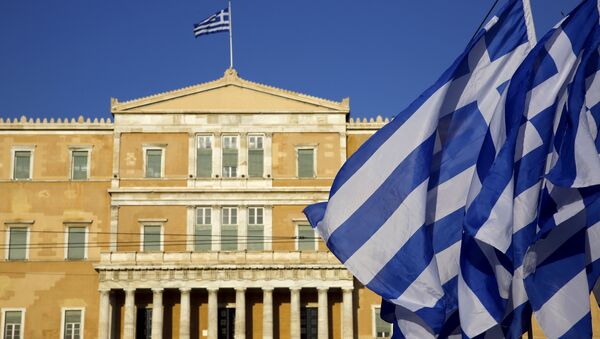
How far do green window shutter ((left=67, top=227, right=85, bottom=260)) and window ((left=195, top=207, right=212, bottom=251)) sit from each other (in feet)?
18.8

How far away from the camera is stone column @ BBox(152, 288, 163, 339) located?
1799 inches

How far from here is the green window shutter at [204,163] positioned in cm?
4850

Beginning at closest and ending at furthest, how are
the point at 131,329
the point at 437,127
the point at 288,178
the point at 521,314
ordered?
the point at 521,314 → the point at 437,127 → the point at 131,329 → the point at 288,178

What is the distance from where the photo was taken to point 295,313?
1807 inches

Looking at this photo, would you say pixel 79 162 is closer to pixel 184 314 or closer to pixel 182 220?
pixel 182 220

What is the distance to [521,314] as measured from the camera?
1544cm

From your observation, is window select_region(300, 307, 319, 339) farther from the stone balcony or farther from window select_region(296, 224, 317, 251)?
window select_region(296, 224, 317, 251)

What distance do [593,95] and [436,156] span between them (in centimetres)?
276

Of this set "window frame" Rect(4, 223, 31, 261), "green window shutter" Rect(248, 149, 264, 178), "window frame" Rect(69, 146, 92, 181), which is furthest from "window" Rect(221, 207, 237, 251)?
"window frame" Rect(4, 223, 31, 261)

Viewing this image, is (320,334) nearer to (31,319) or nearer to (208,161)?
(208,161)

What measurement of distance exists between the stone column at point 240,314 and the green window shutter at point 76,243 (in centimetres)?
822

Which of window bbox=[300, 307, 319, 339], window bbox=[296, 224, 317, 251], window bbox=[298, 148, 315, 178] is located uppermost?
window bbox=[298, 148, 315, 178]

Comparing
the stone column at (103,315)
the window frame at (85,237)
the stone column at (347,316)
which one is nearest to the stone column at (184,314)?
the stone column at (103,315)

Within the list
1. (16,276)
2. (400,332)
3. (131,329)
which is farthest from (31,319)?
(400,332)
